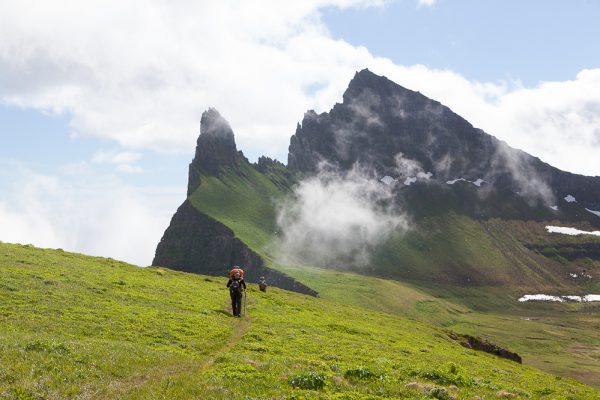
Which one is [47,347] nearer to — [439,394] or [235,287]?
[439,394]

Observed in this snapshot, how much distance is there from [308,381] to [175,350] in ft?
36.9

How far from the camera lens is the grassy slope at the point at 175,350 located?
18875 millimetres

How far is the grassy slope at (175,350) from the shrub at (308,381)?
7 centimetres

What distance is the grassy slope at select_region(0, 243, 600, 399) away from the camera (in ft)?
61.9

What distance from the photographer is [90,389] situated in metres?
17.7

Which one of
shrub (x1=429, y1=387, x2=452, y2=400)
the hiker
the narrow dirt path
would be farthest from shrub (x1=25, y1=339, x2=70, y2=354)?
the hiker

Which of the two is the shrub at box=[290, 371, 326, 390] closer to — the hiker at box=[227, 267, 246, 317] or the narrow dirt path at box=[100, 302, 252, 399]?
the narrow dirt path at box=[100, 302, 252, 399]

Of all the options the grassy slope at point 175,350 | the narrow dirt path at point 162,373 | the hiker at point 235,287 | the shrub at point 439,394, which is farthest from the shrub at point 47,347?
the hiker at point 235,287

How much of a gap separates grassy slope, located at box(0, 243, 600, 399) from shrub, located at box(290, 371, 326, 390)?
2.6 inches

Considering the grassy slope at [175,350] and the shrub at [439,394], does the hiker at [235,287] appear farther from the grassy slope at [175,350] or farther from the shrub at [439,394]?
the shrub at [439,394]

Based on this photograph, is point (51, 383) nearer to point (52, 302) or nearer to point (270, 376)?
point (270, 376)

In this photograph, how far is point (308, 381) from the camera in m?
20.2

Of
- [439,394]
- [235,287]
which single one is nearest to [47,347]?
[439,394]

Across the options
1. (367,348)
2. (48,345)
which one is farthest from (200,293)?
(48,345)
